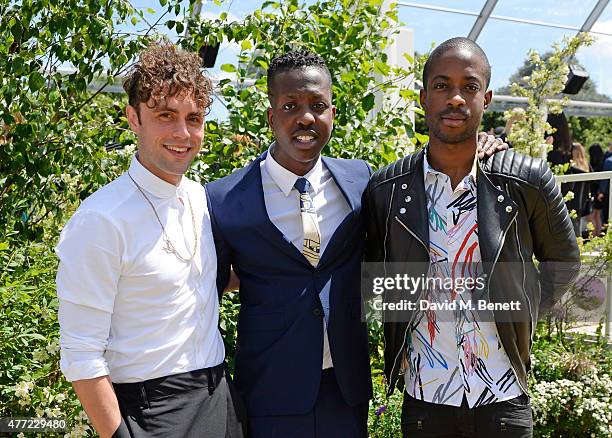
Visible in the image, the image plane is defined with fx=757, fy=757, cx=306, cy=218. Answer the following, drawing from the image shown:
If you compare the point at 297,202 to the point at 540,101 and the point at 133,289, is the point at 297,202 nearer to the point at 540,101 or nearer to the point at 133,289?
the point at 133,289

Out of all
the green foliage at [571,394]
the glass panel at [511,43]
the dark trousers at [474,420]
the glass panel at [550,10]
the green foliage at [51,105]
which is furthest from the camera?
the glass panel at [511,43]

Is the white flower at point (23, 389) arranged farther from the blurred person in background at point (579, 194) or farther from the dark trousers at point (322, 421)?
the blurred person in background at point (579, 194)

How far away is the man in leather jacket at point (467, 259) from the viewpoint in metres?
2.72

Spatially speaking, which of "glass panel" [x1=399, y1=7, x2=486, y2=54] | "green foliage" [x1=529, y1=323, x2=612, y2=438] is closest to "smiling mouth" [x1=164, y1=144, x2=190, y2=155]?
"green foliage" [x1=529, y1=323, x2=612, y2=438]

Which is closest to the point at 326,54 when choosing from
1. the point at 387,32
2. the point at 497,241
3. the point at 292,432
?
the point at 387,32

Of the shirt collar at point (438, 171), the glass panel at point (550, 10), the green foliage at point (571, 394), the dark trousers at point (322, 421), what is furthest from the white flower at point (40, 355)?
the glass panel at point (550, 10)

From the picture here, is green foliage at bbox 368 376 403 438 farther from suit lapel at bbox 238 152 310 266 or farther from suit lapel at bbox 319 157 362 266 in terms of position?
suit lapel at bbox 238 152 310 266

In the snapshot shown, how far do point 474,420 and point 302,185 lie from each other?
1074 mm

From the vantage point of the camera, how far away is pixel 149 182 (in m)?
2.54

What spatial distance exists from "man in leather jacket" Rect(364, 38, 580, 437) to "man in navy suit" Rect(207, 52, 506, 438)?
0.19m

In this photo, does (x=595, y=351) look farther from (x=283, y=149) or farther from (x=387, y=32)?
(x=283, y=149)

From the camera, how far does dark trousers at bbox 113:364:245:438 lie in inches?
94.1

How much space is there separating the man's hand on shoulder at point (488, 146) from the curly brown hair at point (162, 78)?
1.06m

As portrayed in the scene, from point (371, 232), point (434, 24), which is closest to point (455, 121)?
point (371, 232)
